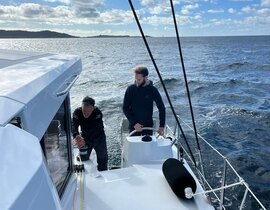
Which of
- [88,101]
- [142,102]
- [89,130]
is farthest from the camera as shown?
[142,102]

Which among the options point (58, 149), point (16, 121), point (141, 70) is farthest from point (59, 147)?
point (141, 70)

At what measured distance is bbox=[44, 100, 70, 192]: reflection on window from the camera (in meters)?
2.35

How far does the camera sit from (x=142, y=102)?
5.22 metres

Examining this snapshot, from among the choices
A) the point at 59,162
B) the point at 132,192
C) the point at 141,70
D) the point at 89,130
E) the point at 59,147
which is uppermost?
the point at 141,70

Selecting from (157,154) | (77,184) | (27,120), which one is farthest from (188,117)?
(27,120)

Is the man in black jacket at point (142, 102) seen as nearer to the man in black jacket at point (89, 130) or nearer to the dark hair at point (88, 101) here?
the man in black jacket at point (89, 130)

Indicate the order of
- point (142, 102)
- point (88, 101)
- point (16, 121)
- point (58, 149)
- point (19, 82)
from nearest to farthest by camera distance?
point (16, 121) → point (19, 82) → point (58, 149) → point (88, 101) → point (142, 102)

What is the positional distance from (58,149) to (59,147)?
0.08 metres

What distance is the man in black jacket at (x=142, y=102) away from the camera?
516 centimetres

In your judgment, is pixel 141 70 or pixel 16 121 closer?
pixel 16 121

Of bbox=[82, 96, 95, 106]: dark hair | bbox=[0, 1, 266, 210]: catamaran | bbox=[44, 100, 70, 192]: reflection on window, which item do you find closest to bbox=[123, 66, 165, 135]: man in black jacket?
bbox=[0, 1, 266, 210]: catamaran

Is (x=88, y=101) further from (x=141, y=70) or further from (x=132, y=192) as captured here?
(x=132, y=192)

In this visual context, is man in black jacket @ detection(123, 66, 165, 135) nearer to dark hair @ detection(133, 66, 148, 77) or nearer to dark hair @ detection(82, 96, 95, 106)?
dark hair @ detection(133, 66, 148, 77)

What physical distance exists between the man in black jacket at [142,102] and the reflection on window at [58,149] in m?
1.94
